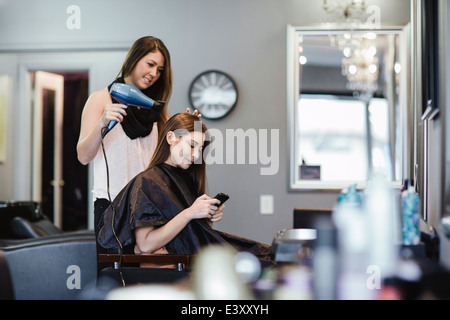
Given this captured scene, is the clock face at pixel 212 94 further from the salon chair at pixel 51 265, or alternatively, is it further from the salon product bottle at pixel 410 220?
the salon product bottle at pixel 410 220

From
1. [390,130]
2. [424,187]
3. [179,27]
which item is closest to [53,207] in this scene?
[179,27]

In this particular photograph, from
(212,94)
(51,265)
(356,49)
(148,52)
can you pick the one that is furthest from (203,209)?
(356,49)

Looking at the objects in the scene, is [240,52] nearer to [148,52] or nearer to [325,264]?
[148,52]

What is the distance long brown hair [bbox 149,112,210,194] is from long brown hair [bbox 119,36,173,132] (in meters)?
0.24

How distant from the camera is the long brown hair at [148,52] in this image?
2012 mm

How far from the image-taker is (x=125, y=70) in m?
2.06

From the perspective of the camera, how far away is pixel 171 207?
1784 millimetres

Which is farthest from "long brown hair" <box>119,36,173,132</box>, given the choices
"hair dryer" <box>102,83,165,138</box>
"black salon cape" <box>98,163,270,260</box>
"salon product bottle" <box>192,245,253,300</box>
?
"salon product bottle" <box>192,245,253,300</box>

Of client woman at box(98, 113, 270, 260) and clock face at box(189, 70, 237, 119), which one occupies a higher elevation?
clock face at box(189, 70, 237, 119)

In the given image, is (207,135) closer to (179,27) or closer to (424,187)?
(424,187)

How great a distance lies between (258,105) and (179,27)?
2.37ft

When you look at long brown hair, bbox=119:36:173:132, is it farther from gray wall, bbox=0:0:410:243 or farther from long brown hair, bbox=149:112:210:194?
gray wall, bbox=0:0:410:243

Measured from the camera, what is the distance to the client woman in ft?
5.32

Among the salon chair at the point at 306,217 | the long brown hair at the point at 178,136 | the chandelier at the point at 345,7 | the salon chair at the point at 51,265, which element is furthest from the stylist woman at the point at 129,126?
the chandelier at the point at 345,7
